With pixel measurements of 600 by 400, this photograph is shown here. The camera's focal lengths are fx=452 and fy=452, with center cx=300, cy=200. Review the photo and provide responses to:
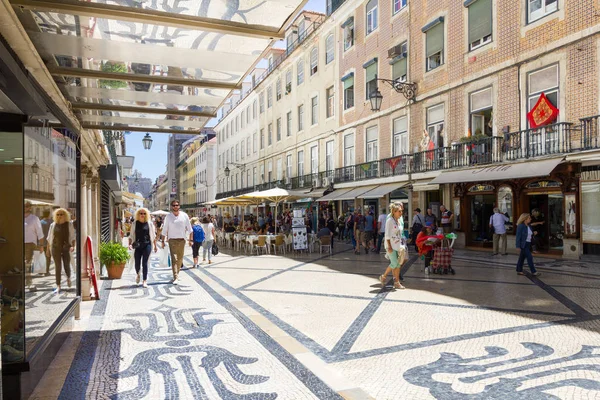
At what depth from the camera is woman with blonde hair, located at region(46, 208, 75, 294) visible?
4.47 metres

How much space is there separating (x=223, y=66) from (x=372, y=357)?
3.24 meters

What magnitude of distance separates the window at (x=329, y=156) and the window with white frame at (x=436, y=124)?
8559 millimetres

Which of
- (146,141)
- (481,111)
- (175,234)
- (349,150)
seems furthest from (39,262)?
(349,150)

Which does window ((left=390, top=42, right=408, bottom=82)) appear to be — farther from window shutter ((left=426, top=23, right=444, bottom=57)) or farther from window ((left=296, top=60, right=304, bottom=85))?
window ((left=296, top=60, right=304, bottom=85))

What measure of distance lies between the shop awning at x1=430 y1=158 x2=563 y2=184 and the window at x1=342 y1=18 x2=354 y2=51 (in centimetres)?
1140

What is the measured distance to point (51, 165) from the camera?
14.3 ft

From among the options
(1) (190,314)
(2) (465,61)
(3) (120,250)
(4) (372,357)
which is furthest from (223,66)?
(2) (465,61)

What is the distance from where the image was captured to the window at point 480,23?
15.9m

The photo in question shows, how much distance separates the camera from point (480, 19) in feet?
53.3

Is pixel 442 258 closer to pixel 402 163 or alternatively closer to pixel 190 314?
pixel 190 314

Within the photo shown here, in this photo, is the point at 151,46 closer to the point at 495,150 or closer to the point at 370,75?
the point at 495,150

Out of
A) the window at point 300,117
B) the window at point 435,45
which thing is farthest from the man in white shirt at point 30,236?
the window at point 300,117

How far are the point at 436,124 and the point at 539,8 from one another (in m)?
5.68

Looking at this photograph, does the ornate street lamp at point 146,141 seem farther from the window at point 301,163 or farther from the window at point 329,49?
the window at point 301,163
